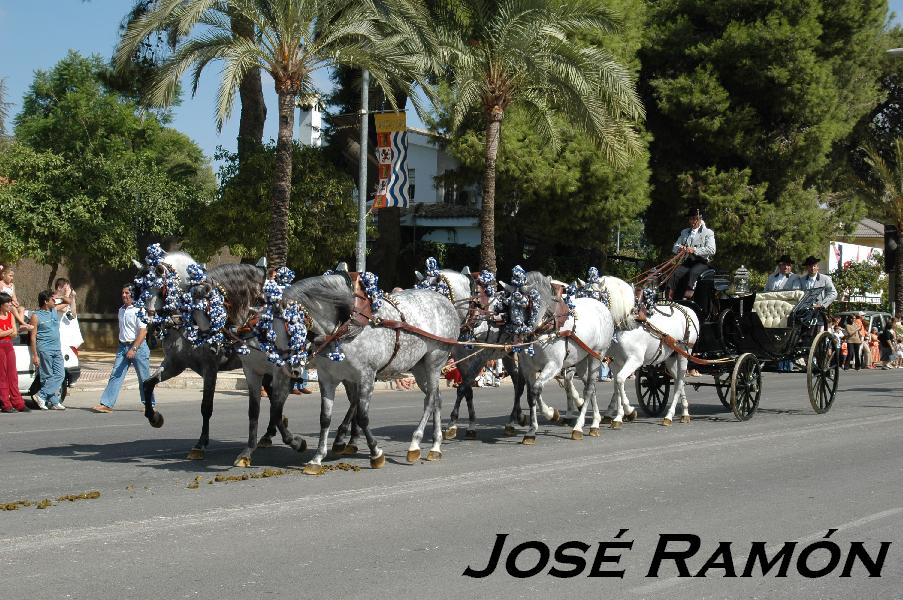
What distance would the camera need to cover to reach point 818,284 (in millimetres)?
16344

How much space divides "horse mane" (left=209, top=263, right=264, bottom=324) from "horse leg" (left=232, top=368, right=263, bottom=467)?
69 centimetres

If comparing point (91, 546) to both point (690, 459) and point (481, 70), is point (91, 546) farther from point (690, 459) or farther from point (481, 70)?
point (481, 70)

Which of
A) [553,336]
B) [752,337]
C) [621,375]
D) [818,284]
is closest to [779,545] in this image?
[553,336]

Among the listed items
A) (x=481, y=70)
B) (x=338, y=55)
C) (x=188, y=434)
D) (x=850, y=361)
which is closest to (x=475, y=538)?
(x=188, y=434)

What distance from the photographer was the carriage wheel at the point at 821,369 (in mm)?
15625

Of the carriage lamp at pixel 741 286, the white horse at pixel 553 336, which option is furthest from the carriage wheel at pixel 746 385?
the white horse at pixel 553 336

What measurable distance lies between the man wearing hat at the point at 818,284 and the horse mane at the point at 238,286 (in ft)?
30.6

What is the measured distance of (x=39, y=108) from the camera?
58719 mm

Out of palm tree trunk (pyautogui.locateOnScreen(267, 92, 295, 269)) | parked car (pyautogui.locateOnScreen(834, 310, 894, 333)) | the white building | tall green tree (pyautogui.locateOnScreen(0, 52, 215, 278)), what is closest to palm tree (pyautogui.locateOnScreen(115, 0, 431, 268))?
palm tree trunk (pyautogui.locateOnScreen(267, 92, 295, 269))

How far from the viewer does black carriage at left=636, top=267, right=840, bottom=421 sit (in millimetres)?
15500

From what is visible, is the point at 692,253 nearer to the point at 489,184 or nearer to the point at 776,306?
the point at 776,306

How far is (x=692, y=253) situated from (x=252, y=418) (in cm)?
788

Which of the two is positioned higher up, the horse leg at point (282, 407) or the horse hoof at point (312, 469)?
the horse leg at point (282, 407)

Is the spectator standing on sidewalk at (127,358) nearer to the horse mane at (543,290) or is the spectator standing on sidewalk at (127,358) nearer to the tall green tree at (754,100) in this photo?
the horse mane at (543,290)
